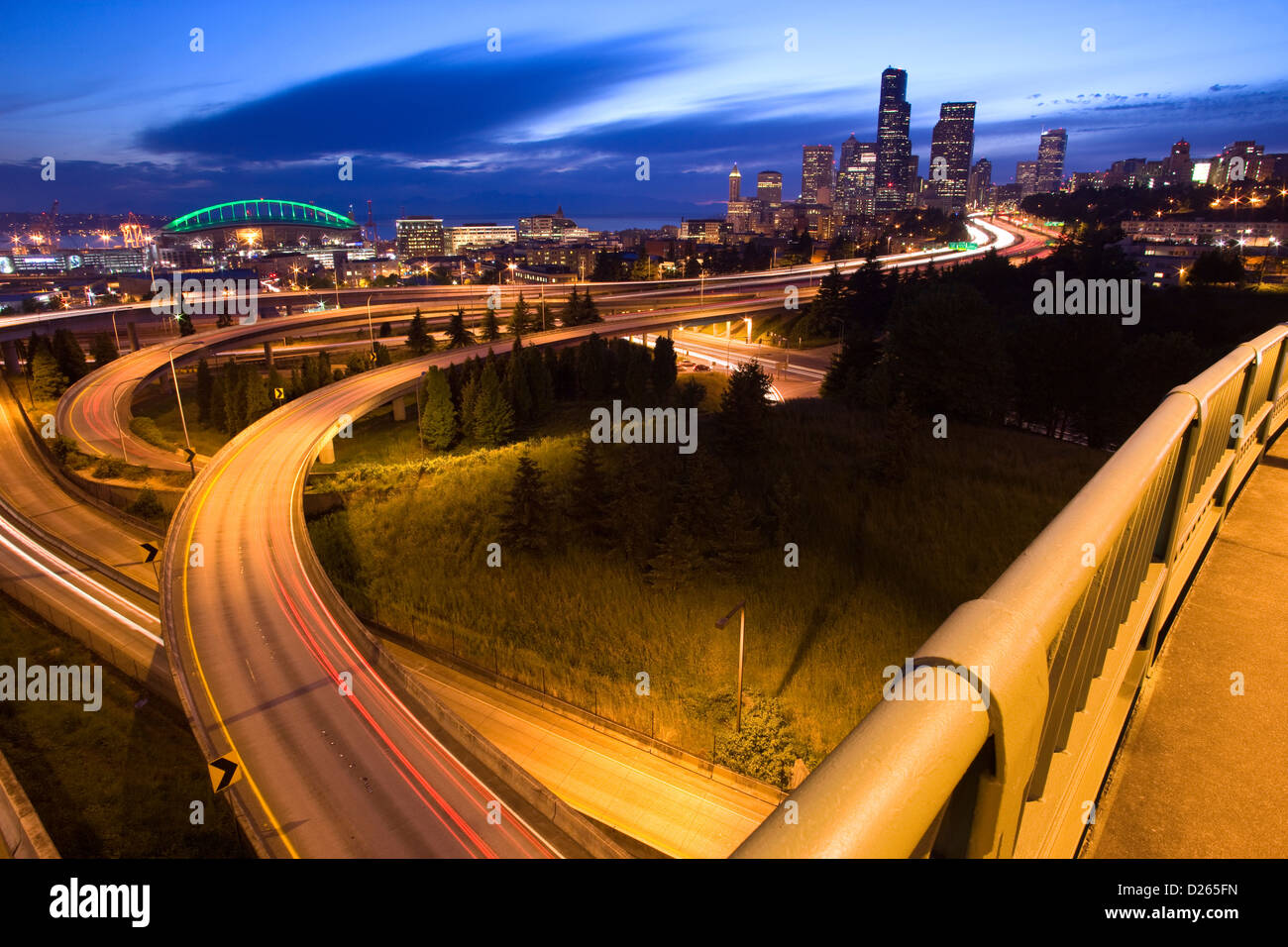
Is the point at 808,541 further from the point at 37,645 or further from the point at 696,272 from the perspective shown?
the point at 696,272

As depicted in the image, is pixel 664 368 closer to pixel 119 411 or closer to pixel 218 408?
pixel 218 408

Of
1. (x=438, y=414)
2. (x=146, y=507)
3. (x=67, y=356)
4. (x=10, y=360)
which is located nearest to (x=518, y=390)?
→ (x=438, y=414)

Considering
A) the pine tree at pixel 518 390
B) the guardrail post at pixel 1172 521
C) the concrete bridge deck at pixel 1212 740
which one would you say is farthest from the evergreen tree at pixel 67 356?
Result: the concrete bridge deck at pixel 1212 740

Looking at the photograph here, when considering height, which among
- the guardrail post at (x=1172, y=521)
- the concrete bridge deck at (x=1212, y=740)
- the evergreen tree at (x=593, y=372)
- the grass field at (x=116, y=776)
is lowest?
the grass field at (x=116, y=776)

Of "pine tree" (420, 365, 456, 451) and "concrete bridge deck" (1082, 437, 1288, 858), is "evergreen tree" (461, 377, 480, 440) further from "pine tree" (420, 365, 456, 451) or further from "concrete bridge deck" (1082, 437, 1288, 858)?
"concrete bridge deck" (1082, 437, 1288, 858)

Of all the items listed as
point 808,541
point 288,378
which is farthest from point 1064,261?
point 288,378

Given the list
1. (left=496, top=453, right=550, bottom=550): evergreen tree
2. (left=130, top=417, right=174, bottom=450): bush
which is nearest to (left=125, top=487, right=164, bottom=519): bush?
(left=130, top=417, right=174, bottom=450): bush

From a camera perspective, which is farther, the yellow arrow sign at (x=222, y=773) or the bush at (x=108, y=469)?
the bush at (x=108, y=469)

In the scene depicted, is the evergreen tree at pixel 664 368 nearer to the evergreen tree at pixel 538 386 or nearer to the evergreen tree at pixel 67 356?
the evergreen tree at pixel 538 386
